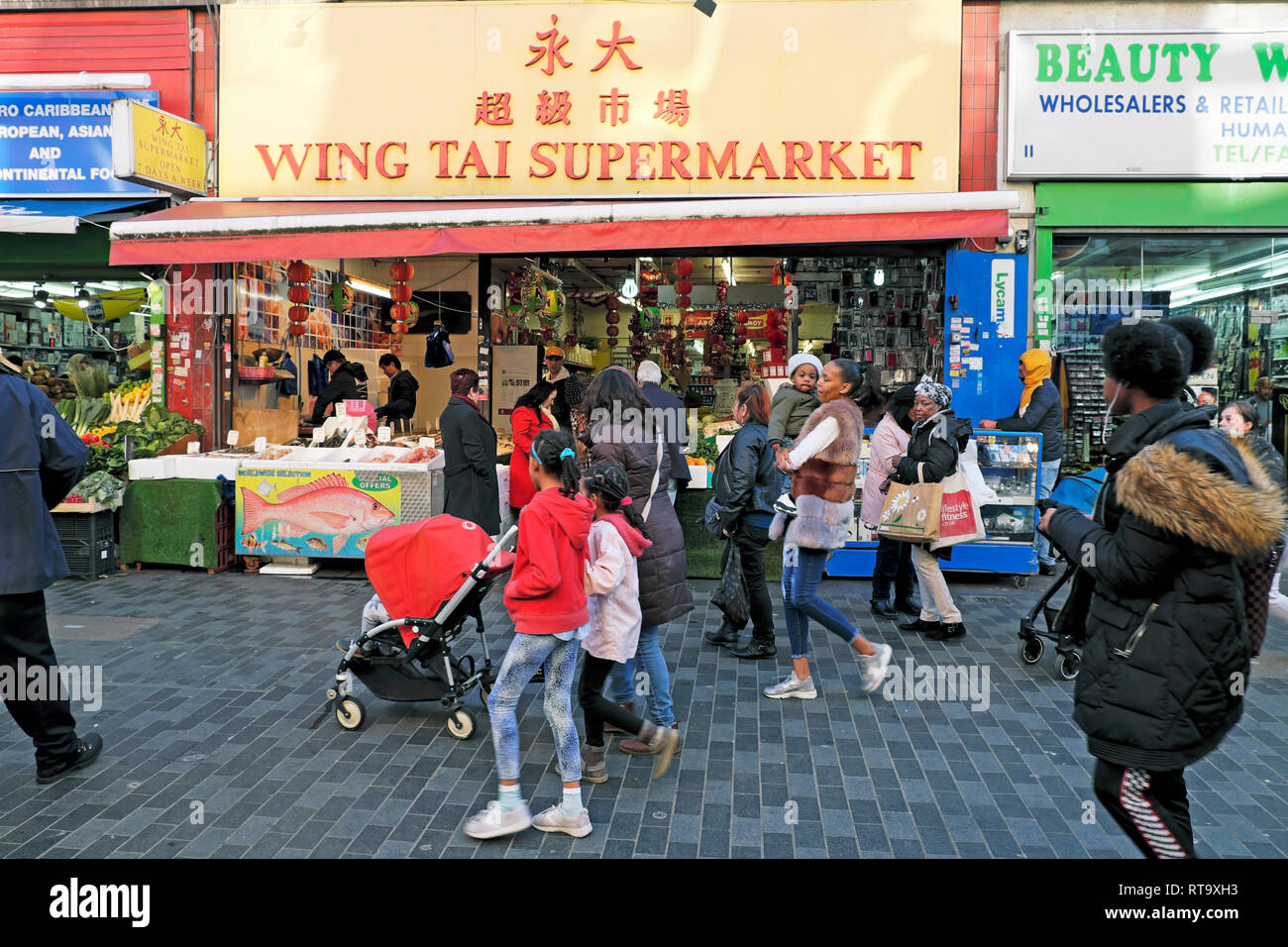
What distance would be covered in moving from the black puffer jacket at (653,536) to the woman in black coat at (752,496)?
1.07m

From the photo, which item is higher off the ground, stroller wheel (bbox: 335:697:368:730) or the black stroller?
the black stroller

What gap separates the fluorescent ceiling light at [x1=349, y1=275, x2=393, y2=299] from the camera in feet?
45.2

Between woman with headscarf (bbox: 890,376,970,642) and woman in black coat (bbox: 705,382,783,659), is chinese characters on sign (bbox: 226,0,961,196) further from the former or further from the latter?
woman in black coat (bbox: 705,382,783,659)

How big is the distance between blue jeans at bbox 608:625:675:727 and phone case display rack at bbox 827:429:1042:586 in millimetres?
4340

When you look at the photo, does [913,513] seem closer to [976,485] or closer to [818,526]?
[976,485]

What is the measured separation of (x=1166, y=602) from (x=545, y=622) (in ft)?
7.47

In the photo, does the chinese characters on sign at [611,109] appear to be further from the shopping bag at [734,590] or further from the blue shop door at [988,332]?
the shopping bag at [734,590]

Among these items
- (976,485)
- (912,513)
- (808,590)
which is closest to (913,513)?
(912,513)

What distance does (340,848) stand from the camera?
381 centimetres

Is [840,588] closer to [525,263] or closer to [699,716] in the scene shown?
[699,716]

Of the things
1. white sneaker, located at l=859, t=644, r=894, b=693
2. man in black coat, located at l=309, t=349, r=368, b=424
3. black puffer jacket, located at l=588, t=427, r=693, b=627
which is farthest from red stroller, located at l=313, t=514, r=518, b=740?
man in black coat, located at l=309, t=349, r=368, b=424

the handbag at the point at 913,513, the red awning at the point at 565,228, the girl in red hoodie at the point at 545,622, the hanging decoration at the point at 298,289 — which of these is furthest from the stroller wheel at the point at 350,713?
the hanging decoration at the point at 298,289

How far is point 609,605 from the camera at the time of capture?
4309mm

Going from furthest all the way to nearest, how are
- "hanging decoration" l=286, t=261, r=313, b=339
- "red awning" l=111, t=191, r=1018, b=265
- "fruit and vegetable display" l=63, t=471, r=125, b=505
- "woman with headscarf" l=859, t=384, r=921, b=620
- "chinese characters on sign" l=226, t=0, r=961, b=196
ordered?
1. "hanging decoration" l=286, t=261, r=313, b=339
2. "chinese characters on sign" l=226, t=0, r=961, b=196
3. "fruit and vegetable display" l=63, t=471, r=125, b=505
4. "red awning" l=111, t=191, r=1018, b=265
5. "woman with headscarf" l=859, t=384, r=921, b=620
